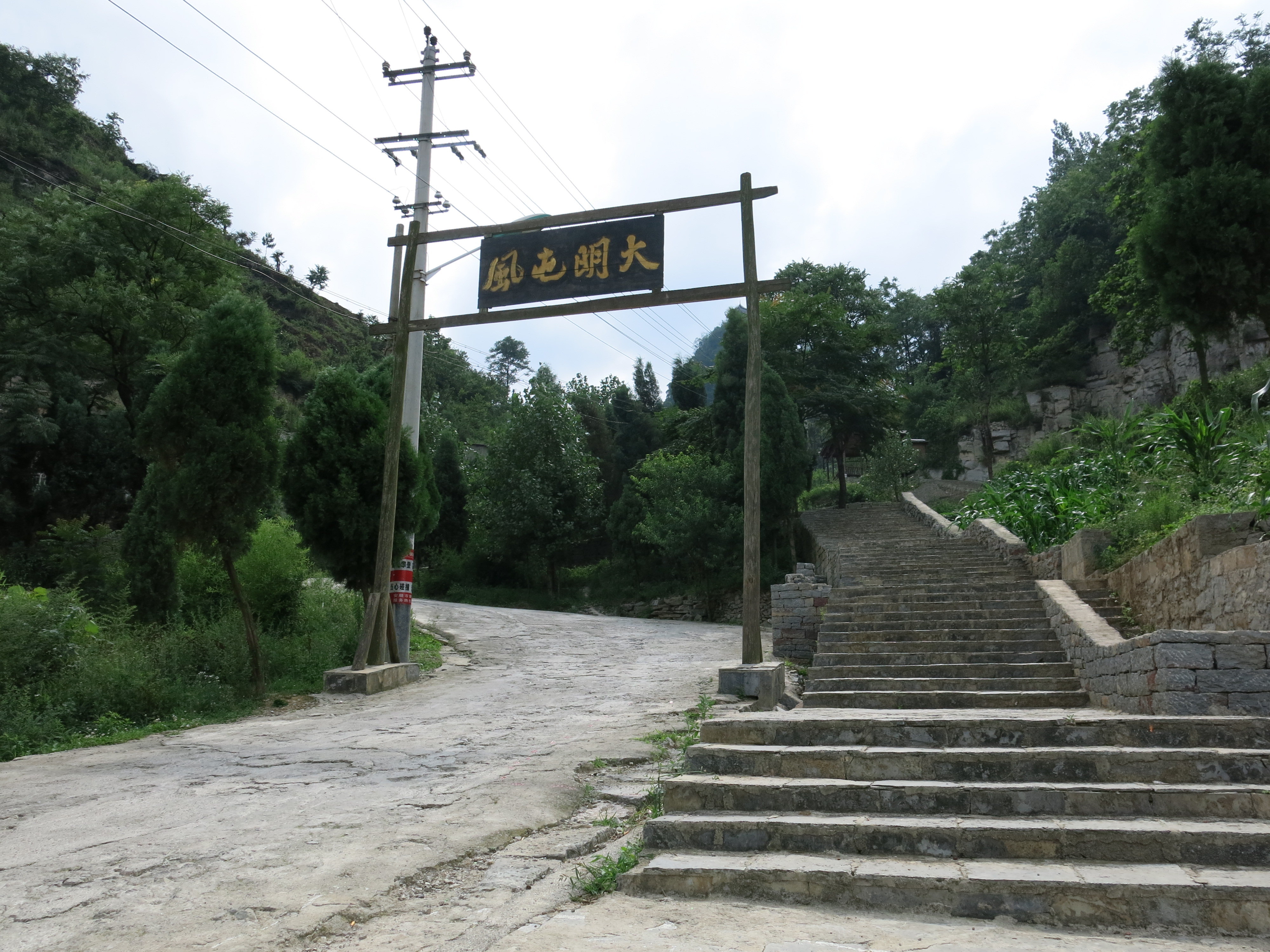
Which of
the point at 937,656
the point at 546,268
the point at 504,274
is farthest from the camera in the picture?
the point at 504,274

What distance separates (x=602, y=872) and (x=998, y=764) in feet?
7.21

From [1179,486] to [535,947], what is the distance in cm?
854

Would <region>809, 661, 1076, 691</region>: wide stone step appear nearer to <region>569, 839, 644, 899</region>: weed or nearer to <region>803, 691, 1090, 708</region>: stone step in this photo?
<region>803, 691, 1090, 708</region>: stone step

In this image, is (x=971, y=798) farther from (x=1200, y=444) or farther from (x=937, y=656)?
(x=1200, y=444)

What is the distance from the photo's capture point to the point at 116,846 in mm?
4141

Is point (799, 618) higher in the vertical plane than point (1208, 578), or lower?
lower

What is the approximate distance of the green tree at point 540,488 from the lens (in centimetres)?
2591

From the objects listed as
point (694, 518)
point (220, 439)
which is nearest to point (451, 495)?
point (694, 518)

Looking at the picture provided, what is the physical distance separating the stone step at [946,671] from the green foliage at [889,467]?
730 inches

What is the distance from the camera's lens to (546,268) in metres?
9.22

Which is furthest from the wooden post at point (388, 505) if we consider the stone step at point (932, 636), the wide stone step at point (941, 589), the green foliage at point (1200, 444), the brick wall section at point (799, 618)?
the green foliage at point (1200, 444)

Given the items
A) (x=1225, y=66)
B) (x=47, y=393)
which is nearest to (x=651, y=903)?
(x=1225, y=66)

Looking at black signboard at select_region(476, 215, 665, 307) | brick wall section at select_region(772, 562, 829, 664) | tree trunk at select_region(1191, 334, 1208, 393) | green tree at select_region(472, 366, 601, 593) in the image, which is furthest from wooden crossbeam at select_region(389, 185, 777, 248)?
green tree at select_region(472, 366, 601, 593)

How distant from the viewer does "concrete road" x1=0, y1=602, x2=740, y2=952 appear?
3338 millimetres
